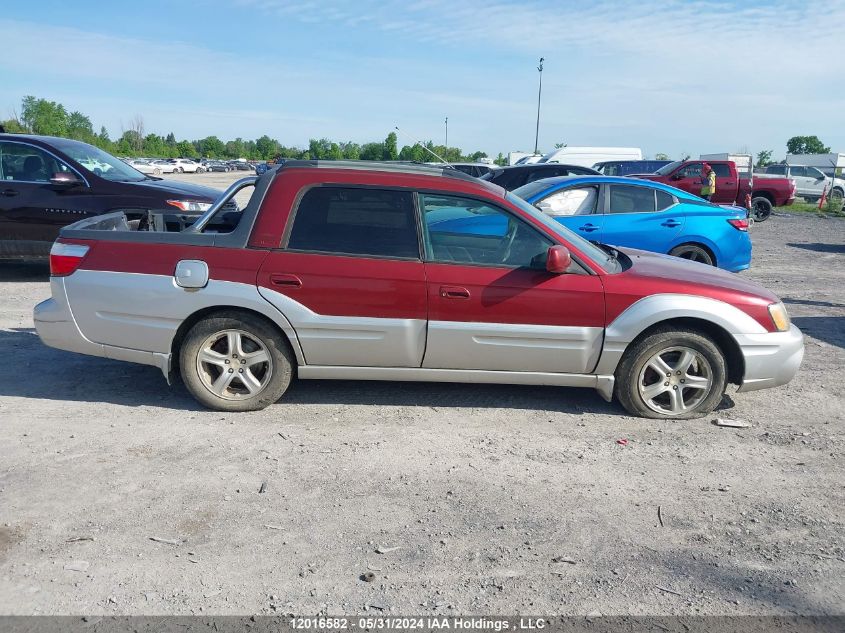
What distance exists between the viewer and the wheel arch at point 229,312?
4848 mm

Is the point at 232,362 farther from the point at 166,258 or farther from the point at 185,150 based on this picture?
the point at 185,150

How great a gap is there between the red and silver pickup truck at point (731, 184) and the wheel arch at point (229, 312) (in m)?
16.2

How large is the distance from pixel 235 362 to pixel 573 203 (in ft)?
18.9

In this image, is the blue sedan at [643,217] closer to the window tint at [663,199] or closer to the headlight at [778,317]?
the window tint at [663,199]

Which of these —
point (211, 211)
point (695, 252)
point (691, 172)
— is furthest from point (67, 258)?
point (691, 172)

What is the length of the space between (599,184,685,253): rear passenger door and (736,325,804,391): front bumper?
14.0 ft

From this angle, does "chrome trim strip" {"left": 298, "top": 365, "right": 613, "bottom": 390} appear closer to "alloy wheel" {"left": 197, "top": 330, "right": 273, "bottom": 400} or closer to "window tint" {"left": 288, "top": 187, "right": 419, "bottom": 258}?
"alloy wheel" {"left": 197, "top": 330, "right": 273, "bottom": 400}

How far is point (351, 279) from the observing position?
189 inches

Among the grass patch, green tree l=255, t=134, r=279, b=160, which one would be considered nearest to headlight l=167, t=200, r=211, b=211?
the grass patch

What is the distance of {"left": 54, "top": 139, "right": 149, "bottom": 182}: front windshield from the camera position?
30.0ft

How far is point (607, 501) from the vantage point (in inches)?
153

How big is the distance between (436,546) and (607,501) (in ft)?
3.45

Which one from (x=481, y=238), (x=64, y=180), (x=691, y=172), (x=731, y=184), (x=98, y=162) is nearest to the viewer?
(x=481, y=238)

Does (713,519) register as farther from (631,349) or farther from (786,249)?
(786,249)
